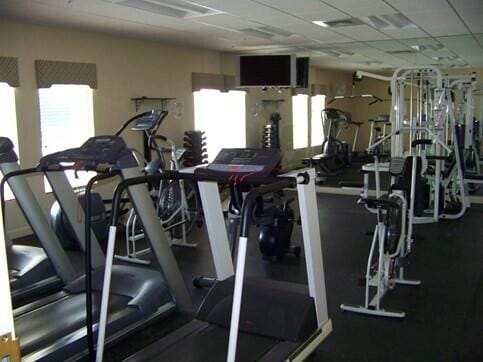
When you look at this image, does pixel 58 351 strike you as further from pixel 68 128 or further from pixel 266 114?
pixel 266 114

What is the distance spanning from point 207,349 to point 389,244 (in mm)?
1602

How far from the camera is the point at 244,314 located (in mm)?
2693

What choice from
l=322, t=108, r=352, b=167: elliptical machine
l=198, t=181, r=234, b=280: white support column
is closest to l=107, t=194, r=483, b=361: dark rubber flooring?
l=198, t=181, r=234, b=280: white support column

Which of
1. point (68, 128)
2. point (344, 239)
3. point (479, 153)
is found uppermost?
point (68, 128)

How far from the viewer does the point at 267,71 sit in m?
7.15

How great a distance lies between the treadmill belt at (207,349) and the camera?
2387 mm

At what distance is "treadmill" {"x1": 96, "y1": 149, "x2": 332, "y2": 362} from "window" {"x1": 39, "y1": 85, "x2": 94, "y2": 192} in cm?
339

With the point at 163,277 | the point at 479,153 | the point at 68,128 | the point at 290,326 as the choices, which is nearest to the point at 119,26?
the point at 68,128

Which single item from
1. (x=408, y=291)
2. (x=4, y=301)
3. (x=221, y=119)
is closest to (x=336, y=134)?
(x=221, y=119)

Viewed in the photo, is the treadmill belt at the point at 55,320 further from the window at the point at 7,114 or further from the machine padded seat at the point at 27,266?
the window at the point at 7,114

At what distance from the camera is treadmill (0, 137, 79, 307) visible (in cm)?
351

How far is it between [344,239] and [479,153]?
3233 millimetres

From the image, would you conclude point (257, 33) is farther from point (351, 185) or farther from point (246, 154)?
point (246, 154)

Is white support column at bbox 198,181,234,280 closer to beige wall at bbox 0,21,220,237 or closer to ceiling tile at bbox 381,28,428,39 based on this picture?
beige wall at bbox 0,21,220,237
